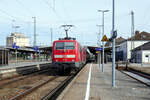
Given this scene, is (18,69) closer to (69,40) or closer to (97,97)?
(69,40)

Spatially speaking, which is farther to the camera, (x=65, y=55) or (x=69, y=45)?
(x=69, y=45)

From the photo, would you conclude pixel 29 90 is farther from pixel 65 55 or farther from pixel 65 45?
pixel 65 45

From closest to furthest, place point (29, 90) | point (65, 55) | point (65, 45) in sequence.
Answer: point (29, 90)
point (65, 55)
point (65, 45)

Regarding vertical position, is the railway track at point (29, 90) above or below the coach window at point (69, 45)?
below

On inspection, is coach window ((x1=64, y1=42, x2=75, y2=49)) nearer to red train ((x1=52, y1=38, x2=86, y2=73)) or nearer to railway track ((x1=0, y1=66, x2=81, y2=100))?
red train ((x1=52, y1=38, x2=86, y2=73))

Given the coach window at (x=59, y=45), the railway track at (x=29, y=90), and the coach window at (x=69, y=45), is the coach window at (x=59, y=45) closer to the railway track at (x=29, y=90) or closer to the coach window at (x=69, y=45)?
the coach window at (x=69, y=45)

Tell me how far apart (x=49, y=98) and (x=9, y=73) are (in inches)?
431

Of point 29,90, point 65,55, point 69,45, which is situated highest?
point 69,45

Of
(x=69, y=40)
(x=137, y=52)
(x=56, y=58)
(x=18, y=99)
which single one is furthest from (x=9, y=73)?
(x=137, y=52)

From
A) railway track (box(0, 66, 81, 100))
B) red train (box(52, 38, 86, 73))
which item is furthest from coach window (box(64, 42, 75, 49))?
railway track (box(0, 66, 81, 100))

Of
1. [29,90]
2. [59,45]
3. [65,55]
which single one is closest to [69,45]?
[59,45]

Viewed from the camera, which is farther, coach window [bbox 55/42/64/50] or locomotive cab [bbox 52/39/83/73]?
coach window [bbox 55/42/64/50]

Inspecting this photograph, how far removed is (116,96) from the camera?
817 centimetres

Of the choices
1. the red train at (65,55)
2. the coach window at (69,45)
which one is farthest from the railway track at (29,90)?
the coach window at (69,45)
